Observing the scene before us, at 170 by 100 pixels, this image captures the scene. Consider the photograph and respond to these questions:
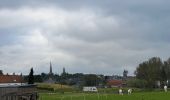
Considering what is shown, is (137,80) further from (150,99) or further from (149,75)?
(150,99)

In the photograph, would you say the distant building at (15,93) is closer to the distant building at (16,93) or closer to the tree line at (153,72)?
the distant building at (16,93)

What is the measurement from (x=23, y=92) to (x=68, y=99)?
38.5 metres

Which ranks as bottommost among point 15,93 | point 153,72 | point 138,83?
point 15,93

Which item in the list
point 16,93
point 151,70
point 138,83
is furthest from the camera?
point 151,70

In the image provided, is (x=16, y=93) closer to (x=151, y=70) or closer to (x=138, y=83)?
(x=138, y=83)

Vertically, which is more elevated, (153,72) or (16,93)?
(153,72)

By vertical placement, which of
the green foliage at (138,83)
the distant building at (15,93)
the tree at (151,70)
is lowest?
the distant building at (15,93)

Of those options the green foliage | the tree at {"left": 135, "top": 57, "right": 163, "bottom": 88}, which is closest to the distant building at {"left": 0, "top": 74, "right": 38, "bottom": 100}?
the green foliage

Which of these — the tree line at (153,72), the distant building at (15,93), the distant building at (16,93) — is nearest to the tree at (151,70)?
the tree line at (153,72)

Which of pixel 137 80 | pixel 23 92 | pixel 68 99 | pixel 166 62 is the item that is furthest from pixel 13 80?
pixel 23 92

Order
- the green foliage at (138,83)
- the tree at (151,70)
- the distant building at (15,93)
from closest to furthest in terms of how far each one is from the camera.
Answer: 1. the distant building at (15,93)
2. the green foliage at (138,83)
3. the tree at (151,70)

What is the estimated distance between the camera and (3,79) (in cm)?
17188

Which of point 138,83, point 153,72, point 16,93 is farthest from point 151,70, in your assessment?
point 16,93

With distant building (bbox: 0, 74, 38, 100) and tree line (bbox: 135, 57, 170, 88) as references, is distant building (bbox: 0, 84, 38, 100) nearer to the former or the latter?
distant building (bbox: 0, 74, 38, 100)
